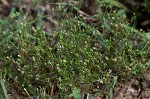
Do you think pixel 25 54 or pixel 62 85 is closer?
pixel 62 85

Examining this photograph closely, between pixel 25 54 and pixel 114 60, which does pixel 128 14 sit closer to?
pixel 114 60

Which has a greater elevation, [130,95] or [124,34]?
[124,34]

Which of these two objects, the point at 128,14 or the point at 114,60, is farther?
the point at 128,14

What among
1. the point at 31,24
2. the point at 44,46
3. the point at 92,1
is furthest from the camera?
the point at 92,1

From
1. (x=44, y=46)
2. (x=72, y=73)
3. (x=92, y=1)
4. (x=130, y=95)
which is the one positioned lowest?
(x=130, y=95)

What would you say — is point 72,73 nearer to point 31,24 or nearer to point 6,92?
point 6,92

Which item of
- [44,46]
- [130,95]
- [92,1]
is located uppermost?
[92,1]

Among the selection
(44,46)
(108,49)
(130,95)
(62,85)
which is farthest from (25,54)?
(130,95)

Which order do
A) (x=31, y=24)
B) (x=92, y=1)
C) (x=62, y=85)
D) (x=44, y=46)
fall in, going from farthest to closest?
(x=92, y=1)
(x=31, y=24)
(x=44, y=46)
(x=62, y=85)

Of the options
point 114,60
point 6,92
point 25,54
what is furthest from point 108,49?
point 6,92
